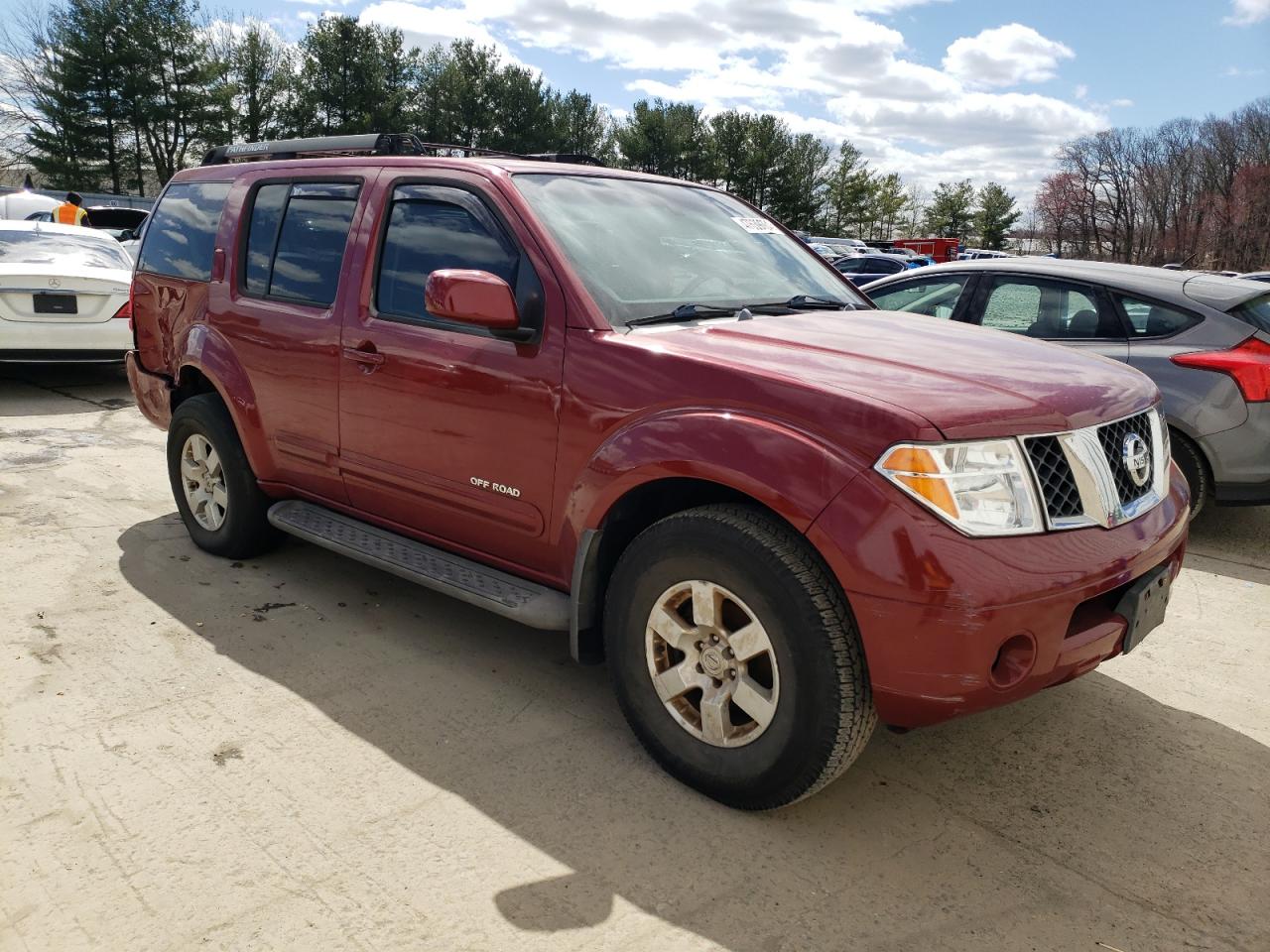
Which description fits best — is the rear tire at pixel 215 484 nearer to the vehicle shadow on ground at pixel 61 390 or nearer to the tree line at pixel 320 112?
the vehicle shadow on ground at pixel 61 390

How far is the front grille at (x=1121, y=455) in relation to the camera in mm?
Answer: 2799

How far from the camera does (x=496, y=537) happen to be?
346 cm

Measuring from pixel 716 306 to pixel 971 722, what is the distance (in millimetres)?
1713

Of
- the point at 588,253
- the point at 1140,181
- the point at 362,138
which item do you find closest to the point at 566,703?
the point at 588,253

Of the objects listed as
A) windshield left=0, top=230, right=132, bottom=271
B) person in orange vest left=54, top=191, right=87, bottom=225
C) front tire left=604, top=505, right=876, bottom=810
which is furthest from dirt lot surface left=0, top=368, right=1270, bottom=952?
person in orange vest left=54, top=191, right=87, bottom=225

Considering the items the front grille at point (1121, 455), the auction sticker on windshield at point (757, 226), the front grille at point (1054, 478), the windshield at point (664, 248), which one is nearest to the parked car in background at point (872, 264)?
the auction sticker on windshield at point (757, 226)

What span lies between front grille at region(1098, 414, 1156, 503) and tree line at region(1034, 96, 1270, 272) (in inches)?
2655

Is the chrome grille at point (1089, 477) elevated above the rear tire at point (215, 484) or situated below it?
above

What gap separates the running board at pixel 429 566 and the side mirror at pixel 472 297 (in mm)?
901

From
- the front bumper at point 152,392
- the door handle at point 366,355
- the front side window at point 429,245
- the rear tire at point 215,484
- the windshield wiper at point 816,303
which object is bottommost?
the rear tire at point 215,484

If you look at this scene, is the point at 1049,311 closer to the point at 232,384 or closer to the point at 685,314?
the point at 685,314

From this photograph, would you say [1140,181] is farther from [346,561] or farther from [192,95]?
[346,561]

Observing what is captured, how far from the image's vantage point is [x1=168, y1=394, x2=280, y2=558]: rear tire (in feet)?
14.9

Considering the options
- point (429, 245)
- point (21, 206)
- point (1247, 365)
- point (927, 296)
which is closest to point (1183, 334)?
point (1247, 365)
